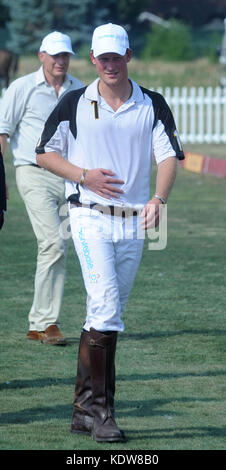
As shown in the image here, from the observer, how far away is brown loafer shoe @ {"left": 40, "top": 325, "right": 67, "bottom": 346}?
8.24 metres

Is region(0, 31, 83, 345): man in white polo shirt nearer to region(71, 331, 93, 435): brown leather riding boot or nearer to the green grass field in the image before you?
the green grass field

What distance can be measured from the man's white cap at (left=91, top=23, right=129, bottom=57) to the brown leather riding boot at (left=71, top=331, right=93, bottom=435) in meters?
1.44

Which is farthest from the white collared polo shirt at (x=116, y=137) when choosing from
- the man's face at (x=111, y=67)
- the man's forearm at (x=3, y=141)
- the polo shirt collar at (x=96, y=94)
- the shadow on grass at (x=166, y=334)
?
the shadow on grass at (x=166, y=334)

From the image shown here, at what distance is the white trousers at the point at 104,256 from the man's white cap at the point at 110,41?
81 centimetres

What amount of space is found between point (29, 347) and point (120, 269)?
231 cm

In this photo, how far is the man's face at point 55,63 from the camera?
27.3ft

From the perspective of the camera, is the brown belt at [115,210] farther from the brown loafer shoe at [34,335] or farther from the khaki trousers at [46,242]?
the brown loafer shoe at [34,335]

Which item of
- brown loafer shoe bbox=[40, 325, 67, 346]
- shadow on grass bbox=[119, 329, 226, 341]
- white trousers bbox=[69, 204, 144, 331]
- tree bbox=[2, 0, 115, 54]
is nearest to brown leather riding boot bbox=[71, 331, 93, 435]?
white trousers bbox=[69, 204, 144, 331]

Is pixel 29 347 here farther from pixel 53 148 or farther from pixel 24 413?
pixel 53 148

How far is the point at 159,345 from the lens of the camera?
820 cm

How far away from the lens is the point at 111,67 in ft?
19.0

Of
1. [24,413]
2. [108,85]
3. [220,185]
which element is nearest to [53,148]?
[108,85]

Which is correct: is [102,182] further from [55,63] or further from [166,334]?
[166,334]
